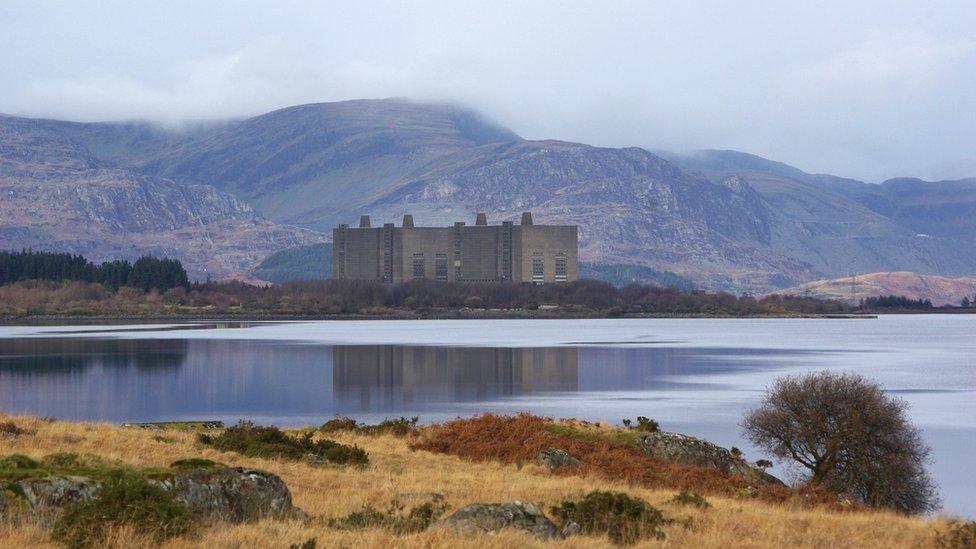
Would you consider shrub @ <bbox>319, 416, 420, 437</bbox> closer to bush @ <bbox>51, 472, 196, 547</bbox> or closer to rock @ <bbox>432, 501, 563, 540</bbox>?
rock @ <bbox>432, 501, 563, 540</bbox>

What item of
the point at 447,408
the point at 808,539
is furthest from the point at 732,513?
the point at 447,408


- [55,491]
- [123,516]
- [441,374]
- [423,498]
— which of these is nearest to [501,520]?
[423,498]

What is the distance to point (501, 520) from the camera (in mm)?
19312

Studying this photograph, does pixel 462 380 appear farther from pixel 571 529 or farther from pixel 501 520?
pixel 501 520

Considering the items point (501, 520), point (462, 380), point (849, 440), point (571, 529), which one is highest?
point (501, 520)

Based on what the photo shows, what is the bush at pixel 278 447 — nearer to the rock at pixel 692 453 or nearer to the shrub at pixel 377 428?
the shrub at pixel 377 428

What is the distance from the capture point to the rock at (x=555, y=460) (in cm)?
3375

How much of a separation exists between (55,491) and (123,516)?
2.58 m

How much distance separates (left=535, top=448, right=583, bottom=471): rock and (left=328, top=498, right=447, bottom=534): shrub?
464 inches

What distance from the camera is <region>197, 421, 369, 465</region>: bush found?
32312 millimetres

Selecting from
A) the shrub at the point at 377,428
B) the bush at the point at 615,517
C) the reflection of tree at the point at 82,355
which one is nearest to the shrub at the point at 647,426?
the shrub at the point at 377,428

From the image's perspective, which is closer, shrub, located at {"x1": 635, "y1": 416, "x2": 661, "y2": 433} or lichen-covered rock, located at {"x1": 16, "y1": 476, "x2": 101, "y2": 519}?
lichen-covered rock, located at {"x1": 16, "y1": 476, "x2": 101, "y2": 519}

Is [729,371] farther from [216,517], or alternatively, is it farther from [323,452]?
[216,517]

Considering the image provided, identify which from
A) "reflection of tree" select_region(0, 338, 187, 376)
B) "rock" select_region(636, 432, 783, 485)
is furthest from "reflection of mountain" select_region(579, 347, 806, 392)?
"rock" select_region(636, 432, 783, 485)
